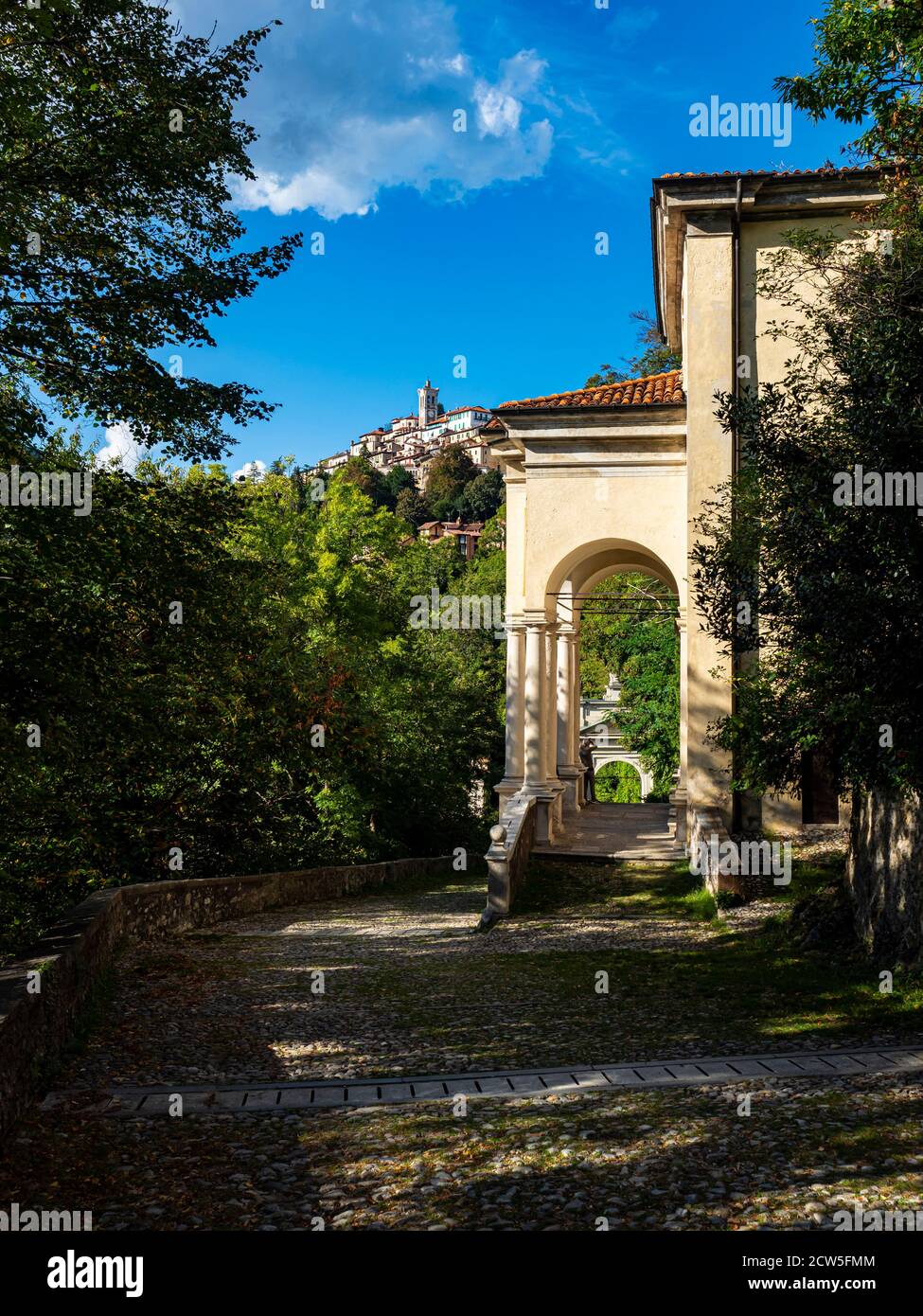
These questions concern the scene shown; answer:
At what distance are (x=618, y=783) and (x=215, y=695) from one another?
31.4 m

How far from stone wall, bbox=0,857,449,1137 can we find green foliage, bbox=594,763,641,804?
25.1 meters

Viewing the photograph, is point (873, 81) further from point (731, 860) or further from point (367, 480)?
point (367, 480)

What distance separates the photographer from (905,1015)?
8.45 metres

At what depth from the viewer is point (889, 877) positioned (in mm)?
10086

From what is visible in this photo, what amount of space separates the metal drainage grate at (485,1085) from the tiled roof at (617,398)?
13.6 m

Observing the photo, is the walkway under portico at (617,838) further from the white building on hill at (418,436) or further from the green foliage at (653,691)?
the white building on hill at (418,436)

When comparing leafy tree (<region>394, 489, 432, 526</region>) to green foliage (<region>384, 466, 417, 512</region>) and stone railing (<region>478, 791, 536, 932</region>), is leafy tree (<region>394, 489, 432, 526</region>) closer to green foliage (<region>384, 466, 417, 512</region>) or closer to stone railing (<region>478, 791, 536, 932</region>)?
green foliage (<region>384, 466, 417, 512</region>)

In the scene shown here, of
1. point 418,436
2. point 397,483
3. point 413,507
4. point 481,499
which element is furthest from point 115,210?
point 418,436

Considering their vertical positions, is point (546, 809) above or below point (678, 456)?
below

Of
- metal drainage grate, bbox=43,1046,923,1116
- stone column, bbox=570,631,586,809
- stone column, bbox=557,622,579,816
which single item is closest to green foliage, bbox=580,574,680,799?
stone column, bbox=570,631,586,809

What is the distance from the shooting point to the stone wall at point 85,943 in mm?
6418
